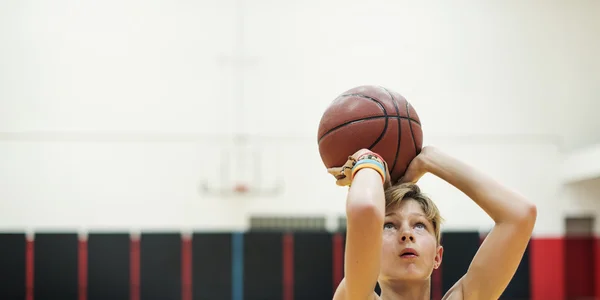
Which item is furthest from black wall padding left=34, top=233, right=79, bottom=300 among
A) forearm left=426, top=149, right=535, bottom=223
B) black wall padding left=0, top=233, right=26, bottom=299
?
forearm left=426, top=149, right=535, bottom=223

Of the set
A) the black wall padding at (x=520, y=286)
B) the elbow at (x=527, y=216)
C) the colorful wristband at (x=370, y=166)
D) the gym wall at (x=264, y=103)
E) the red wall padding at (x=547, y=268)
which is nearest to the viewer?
the colorful wristband at (x=370, y=166)

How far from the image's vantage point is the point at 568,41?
1311 centimetres

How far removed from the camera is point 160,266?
11.0 m

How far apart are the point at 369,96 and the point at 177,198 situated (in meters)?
10.00

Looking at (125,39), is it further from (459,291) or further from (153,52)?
(459,291)

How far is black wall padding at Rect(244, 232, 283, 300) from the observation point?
10852 mm

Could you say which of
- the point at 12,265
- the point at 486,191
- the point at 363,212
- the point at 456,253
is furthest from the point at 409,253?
the point at 12,265

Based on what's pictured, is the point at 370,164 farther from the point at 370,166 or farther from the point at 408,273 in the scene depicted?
the point at 408,273

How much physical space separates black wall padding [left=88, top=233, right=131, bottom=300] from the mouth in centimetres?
934

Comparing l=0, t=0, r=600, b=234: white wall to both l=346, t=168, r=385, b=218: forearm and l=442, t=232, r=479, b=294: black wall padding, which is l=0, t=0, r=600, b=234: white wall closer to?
l=442, t=232, r=479, b=294: black wall padding

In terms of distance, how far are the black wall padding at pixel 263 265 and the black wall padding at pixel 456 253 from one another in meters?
2.79

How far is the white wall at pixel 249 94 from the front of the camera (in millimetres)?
12234

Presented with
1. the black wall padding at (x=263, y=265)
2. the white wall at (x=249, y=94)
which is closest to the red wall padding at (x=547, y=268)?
the white wall at (x=249, y=94)

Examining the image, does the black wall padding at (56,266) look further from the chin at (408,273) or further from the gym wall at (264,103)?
the chin at (408,273)
